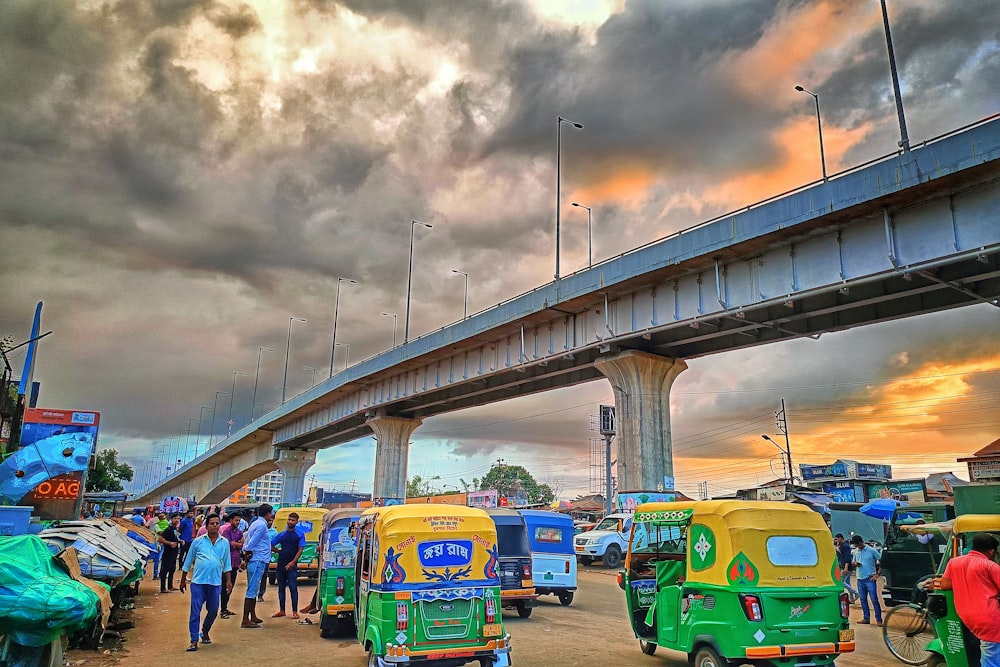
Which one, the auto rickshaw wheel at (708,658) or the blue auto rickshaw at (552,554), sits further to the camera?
the blue auto rickshaw at (552,554)

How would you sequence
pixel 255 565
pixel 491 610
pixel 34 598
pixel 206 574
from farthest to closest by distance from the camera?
pixel 255 565
pixel 206 574
pixel 491 610
pixel 34 598

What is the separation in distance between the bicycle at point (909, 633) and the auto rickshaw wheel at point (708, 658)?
4.02 metres

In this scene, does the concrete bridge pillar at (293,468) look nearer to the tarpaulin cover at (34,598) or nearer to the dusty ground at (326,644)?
the dusty ground at (326,644)

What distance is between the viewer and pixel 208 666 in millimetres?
9633

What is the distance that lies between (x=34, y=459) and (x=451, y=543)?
21561mm

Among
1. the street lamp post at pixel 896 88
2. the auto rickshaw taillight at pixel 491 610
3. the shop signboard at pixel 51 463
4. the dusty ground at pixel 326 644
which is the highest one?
the street lamp post at pixel 896 88

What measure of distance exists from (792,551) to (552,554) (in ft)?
29.4

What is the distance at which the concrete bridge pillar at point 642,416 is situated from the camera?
28281 millimetres

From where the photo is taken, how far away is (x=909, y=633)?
10.2 meters

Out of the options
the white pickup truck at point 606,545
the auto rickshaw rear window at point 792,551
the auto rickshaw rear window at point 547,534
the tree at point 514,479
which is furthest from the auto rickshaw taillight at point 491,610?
the tree at point 514,479

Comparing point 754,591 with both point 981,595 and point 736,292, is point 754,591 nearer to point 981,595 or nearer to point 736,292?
point 981,595

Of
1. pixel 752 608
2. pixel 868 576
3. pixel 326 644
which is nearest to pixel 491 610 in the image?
pixel 752 608

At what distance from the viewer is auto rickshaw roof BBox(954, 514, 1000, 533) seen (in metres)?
8.24

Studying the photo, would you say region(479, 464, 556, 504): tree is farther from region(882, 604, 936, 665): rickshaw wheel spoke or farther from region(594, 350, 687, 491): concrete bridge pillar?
region(882, 604, 936, 665): rickshaw wheel spoke
